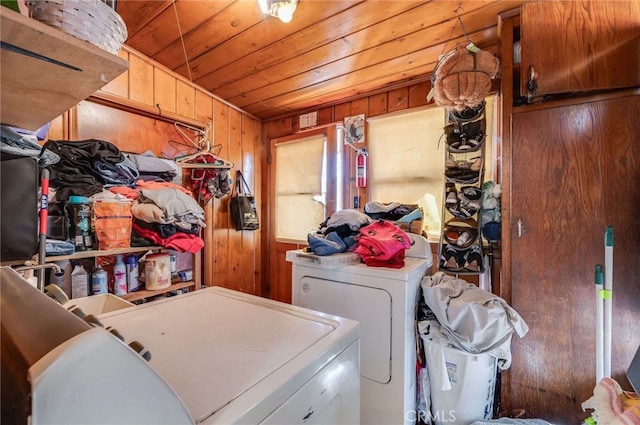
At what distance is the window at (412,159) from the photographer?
2.16 m

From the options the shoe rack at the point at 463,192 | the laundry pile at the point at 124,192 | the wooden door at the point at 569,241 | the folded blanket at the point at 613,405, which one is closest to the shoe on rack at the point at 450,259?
the shoe rack at the point at 463,192

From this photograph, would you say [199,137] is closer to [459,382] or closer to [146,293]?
[146,293]

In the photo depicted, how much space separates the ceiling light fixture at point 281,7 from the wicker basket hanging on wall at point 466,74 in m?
0.94

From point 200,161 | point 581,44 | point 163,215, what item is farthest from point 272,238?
point 581,44

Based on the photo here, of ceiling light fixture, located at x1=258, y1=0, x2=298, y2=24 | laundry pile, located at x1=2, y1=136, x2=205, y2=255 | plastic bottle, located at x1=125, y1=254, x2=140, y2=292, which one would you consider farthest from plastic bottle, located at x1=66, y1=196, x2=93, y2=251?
ceiling light fixture, located at x1=258, y1=0, x2=298, y2=24

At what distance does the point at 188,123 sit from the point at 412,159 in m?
1.94

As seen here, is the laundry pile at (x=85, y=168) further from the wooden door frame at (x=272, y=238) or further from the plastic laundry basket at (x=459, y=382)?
the plastic laundry basket at (x=459, y=382)

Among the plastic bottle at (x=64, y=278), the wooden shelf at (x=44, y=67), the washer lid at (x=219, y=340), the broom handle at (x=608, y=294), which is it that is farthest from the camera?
the plastic bottle at (x=64, y=278)

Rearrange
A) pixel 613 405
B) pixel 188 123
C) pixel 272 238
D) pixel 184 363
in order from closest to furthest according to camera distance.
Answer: pixel 184 363 < pixel 613 405 < pixel 188 123 < pixel 272 238

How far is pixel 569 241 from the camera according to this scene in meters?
1.47

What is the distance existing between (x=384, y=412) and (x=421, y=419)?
34 cm

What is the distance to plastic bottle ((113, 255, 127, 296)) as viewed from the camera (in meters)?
1.79

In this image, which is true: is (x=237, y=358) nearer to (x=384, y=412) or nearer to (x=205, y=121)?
(x=384, y=412)

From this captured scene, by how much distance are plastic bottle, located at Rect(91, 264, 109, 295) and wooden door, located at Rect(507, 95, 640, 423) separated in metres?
2.44
